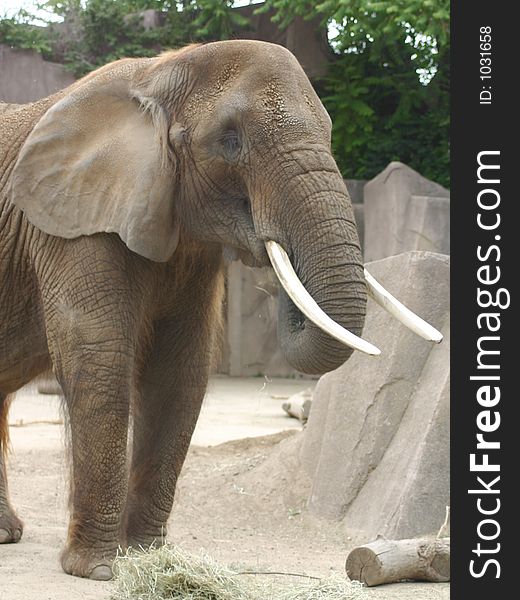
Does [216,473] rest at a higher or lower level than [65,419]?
lower

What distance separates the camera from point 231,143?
4.93 m

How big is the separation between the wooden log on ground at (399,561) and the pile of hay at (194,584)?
0.30 meters

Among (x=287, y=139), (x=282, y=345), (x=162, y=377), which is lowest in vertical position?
(x=162, y=377)

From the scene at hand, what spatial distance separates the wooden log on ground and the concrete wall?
12259 millimetres

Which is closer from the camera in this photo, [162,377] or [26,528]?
[162,377]

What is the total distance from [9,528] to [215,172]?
2413 millimetres

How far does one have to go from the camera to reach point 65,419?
545cm

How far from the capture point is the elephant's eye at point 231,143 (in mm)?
4914

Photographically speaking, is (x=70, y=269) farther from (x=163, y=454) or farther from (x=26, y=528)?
(x=26, y=528)

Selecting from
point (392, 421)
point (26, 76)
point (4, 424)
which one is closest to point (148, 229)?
point (4, 424)

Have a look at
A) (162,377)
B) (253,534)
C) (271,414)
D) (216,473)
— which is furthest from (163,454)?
(271,414)

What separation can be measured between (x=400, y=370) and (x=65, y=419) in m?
2.34

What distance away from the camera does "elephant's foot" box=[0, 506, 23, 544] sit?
6172 millimetres

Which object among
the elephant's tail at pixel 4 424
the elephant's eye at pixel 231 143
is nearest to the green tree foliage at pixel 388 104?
the elephant's tail at pixel 4 424
